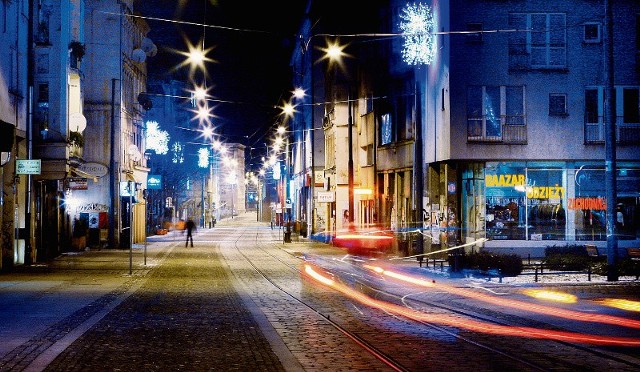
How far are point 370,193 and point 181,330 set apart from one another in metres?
40.1

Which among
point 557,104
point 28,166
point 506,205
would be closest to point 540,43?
point 557,104

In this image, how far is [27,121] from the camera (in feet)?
114

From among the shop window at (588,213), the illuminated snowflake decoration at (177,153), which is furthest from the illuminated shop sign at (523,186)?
the illuminated snowflake decoration at (177,153)

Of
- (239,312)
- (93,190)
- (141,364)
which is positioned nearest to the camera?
(141,364)

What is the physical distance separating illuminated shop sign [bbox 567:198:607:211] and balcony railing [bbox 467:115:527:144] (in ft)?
11.7

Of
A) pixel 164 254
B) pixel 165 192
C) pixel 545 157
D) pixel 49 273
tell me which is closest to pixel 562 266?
pixel 545 157

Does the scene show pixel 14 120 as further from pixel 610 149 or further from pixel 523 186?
pixel 523 186

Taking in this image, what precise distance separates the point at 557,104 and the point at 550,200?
14.4 ft

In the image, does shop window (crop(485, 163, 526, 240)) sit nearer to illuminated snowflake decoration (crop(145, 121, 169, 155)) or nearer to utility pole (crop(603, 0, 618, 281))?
utility pole (crop(603, 0, 618, 281))

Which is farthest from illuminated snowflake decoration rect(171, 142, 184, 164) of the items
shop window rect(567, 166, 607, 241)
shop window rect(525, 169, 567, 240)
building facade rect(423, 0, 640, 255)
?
shop window rect(567, 166, 607, 241)

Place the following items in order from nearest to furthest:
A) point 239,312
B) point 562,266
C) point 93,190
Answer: point 239,312 → point 562,266 → point 93,190

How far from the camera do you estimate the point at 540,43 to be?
4097 centimetres

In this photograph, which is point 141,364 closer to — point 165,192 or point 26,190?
point 26,190

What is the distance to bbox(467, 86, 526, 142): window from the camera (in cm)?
4069
